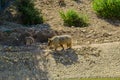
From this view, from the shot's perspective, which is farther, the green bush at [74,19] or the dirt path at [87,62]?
the green bush at [74,19]

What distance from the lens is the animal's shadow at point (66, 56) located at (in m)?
16.2

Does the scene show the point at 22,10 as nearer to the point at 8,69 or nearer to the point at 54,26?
Answer: the point at 54,26

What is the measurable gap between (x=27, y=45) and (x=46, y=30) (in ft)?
3.94

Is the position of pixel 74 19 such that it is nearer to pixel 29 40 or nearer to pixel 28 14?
pixel 28 14

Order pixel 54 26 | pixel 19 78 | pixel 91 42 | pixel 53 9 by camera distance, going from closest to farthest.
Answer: pixel 19 78, pixel 91 42, pixel 54 26, pixel 53 9

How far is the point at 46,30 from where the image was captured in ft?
59.2

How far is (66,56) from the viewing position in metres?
16.5

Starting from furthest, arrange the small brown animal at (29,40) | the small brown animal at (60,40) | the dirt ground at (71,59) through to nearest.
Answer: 1. the small brown animal at (29,40)
2. the small brown animal at (60,40)
3. the dirt ground at (71,59)

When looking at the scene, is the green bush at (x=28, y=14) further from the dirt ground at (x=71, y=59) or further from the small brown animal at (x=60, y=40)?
the small brown animal at (x=60, y=40)

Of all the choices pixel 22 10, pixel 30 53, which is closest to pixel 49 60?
pixel 30 53

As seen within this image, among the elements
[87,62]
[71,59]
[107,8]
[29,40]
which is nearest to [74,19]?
[107,8]

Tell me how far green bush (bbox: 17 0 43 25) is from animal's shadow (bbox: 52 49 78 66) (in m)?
3.00

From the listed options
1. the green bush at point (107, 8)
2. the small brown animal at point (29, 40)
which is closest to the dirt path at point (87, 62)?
the small brown animal at point (29, 40)

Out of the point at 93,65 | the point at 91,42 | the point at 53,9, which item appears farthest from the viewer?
the point at 53,9
